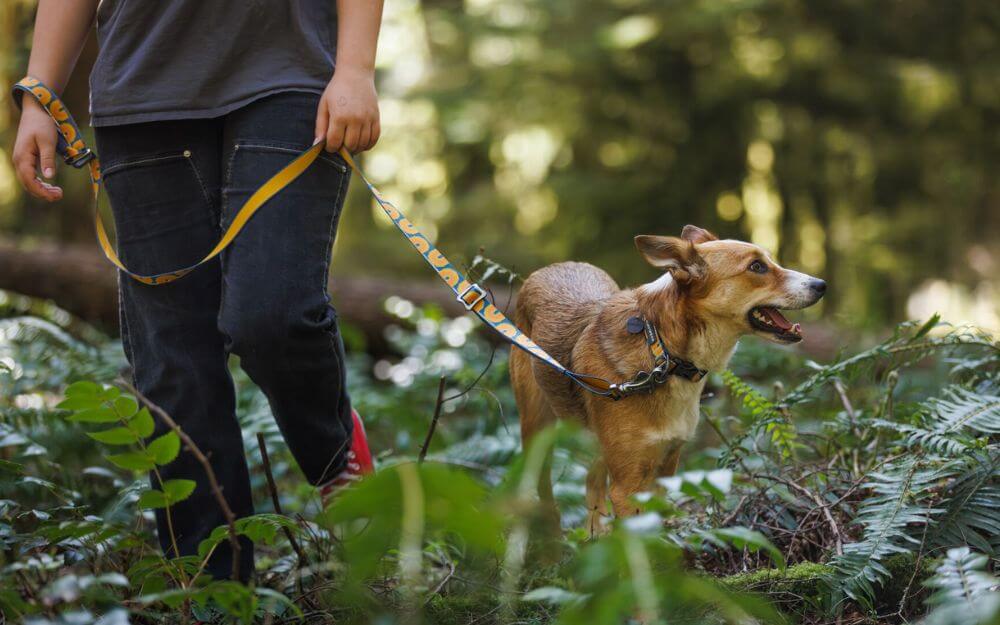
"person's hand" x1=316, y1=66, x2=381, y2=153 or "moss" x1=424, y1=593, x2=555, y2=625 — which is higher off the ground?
"person's hand" x1=316, y1=66, x2=381, y2=153

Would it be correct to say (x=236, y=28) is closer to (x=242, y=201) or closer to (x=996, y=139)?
(x=242, y=201)

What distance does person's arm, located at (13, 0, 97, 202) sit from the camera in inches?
124

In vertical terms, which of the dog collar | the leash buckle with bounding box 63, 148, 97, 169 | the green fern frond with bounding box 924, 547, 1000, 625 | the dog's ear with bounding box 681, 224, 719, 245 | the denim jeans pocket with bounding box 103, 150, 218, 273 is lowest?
the dog collar

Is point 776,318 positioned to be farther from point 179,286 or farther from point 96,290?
point 96,290

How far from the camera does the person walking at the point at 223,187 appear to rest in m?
2.92

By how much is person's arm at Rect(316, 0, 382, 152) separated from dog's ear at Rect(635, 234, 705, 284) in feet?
3.74

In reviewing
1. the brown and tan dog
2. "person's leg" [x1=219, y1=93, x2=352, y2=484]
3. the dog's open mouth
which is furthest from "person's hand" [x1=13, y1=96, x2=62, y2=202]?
the dog's open mouth

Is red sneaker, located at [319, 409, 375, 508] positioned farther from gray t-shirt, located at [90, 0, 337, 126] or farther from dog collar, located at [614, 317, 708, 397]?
gray t-shirt, located at [90, 0, 337, 126]

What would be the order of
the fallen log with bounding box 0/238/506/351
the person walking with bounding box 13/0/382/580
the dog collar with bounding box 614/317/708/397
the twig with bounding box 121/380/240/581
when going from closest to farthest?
1. the twig with bounding box 121/380/240/581
2. the person walking with bounding box 13/0/382/580
3. the dog collar with bounding box 614/317/708/397
4. the fallen log with bounding box 0/238/506/351

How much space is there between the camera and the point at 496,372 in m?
5.62

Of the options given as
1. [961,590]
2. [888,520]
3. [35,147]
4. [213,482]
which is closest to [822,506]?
[888,520]

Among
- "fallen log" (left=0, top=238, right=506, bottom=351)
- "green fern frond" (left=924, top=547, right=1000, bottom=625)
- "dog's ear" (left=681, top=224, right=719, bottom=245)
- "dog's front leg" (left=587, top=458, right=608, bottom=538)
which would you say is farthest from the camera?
"fallen log" (left=0, top=238, right=506, bottom=351)

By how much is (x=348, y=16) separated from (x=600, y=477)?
91.0 inches

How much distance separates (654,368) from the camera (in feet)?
11.3
